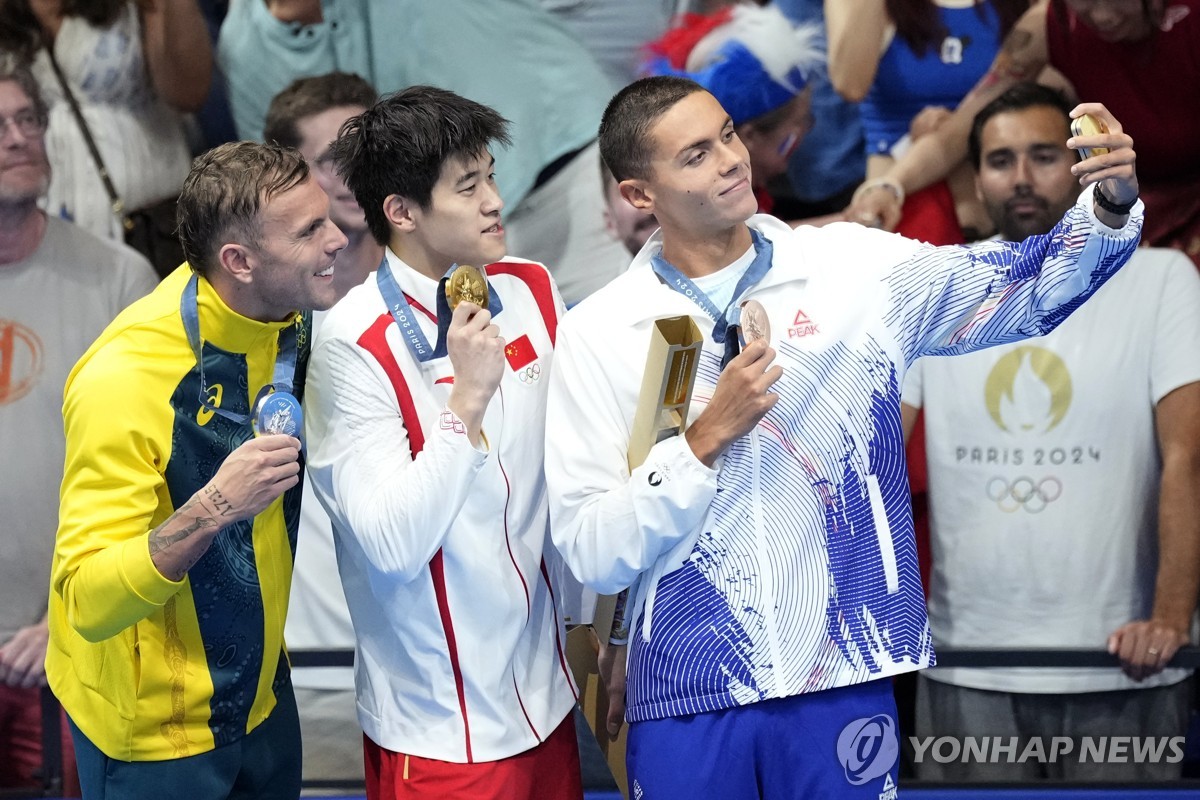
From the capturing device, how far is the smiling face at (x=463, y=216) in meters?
2.27

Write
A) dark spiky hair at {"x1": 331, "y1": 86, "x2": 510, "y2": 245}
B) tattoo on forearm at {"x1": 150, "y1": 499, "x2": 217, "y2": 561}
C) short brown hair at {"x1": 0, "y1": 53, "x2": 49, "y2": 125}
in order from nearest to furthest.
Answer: tattoo on forearm at {"x1": 150, "y1": 499, "x2": 217, "y2": 561}, dark spiky hair at {"x1": 331, "y1": 86, "x2": 510, "y2": 245}, short brown hair at {"x1": 0, "y1": 53, "x2": 49, "y2": 125}

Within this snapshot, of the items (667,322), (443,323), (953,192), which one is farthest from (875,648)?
(953,192)

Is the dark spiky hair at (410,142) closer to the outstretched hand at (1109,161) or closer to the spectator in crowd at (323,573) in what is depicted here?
the outstretched hand at (1109,161)

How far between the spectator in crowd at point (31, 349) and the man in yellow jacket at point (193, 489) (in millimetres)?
1374

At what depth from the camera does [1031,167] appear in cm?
357

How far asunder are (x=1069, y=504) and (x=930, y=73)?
1157 mm

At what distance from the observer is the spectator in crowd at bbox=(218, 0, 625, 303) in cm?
373

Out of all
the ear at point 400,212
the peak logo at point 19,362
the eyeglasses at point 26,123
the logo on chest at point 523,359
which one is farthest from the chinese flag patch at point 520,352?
the eyeglasses at point 26,123

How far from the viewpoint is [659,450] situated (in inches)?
83.1

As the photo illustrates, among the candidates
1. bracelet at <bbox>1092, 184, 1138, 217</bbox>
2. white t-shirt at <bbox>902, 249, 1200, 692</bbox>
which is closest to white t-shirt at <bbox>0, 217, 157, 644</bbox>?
white t-shirt at <bbox>902, 249, 1200, 692</bbox>

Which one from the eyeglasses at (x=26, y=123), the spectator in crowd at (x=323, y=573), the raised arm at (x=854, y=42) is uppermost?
the raised arm at (x=854, y=42)

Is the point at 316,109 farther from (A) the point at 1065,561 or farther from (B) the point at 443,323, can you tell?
(A) the point at 1065,561

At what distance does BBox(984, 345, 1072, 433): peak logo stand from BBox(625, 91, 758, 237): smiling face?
1.45 meters

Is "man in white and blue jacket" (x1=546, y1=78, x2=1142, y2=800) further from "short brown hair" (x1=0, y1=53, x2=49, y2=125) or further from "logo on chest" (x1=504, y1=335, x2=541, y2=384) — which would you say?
"short brown hair" (x1=0, y1=53, x2=49, y2=125)
